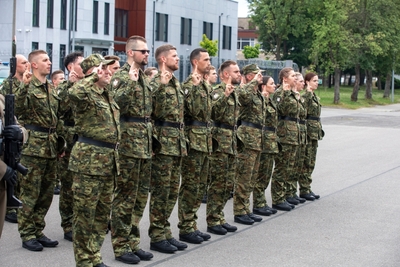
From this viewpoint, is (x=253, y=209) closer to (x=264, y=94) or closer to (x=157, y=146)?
(x=264, y=94)

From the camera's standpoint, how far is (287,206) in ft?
33.5

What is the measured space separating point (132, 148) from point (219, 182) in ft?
6.03

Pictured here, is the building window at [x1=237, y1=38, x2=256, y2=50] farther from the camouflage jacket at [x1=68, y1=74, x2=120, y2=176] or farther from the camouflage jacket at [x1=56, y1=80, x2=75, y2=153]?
the camouflage jacket at [x1=68, y1=74, x2=120, y2=176]

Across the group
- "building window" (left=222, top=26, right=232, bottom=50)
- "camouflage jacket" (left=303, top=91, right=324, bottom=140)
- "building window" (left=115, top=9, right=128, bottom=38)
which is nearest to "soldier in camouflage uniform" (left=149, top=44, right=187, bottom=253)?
"camouflage jacket" (left=303, top=91, right=324, bottom=140)

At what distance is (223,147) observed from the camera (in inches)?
329

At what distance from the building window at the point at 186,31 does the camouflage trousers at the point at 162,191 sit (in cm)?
5167

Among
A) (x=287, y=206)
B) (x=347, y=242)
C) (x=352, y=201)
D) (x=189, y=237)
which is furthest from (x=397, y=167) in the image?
(x=189, y=237)

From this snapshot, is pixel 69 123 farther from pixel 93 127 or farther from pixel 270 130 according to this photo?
pixel 270 130

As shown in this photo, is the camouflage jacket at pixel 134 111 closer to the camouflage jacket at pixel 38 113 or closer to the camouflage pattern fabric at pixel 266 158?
the camouflage jacket at pixel 38 113

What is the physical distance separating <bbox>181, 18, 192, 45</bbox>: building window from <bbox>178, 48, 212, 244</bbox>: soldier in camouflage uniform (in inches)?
2010

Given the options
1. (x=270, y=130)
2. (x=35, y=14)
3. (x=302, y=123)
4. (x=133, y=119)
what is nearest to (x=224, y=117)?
(x=270, y=130)

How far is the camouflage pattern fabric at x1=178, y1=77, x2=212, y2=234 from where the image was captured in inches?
309

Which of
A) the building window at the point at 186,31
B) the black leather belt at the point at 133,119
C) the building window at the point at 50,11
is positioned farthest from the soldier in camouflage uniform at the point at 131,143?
the building window at the point at 186,31

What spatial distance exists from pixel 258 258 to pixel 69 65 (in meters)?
3.07
